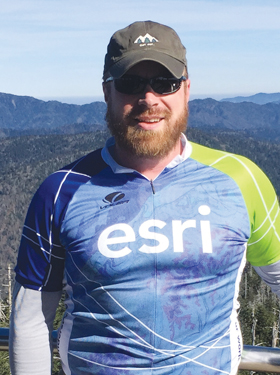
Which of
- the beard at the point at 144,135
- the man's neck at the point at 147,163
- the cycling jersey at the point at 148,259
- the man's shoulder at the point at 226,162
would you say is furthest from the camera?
the man's shoulder at the point at 226,162

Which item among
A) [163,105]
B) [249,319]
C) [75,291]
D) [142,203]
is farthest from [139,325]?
[249,319]

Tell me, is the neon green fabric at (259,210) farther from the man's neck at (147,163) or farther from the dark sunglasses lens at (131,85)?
the dark sunglasses lens at (131,85)

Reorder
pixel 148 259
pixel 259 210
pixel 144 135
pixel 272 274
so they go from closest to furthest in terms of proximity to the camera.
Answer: pixel 148 259, pixel 144 135, pixel 259 210, pixel 272 274

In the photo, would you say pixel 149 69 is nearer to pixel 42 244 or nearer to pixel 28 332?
pixel 42 244

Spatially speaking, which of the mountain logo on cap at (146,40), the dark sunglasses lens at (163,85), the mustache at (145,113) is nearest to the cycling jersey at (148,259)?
Answer: the mustache at (145,113)

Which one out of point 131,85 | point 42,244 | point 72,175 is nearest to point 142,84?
point 131,85

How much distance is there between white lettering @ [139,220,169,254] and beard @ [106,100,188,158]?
1.67 feet

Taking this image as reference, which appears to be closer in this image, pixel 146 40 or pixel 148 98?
pixel 146 40

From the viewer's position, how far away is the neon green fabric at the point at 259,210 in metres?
3.71

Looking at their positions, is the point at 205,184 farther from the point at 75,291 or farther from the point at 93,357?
the point at 93,357

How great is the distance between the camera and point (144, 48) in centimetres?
346

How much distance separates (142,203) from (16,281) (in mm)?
1127

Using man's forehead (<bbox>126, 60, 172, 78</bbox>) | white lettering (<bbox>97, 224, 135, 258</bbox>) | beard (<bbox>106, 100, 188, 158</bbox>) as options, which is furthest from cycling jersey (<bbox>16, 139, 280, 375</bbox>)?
man's forehead (<bbox>126, 60, 172, 78</bbox>)

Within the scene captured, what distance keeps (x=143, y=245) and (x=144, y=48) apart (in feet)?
4.64
